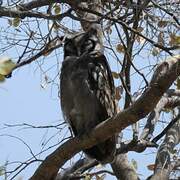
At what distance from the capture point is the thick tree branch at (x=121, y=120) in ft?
7.66

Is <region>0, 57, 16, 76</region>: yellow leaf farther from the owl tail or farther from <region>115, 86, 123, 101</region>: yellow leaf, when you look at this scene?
<region>115, 86, 123, 101</region>: yellow leaf

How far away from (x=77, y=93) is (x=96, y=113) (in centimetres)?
20

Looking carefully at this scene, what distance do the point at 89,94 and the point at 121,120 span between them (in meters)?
1.16

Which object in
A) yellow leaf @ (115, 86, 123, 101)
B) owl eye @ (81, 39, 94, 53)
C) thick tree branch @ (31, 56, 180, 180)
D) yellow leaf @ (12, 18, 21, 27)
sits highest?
yellow leaf @ (12, 18, 21, 27)

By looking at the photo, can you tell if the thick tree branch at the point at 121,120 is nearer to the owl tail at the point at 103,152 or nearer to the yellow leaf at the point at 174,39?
the owl tail at the point at 103,152

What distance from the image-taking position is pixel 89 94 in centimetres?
368

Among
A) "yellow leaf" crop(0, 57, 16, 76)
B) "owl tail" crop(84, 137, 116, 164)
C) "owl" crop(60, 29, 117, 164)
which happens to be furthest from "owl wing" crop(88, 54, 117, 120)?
"yellow leaf" crop(0, 57, 16, 76)

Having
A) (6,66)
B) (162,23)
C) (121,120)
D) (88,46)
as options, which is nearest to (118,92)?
(88,46)

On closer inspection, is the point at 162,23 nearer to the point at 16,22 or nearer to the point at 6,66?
the point at 16,22

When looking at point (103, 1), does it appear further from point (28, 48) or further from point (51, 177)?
point (51, 177)

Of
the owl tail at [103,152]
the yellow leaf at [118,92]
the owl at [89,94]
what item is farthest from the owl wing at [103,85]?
the yellow leaf at [118,92]

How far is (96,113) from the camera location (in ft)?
12.2

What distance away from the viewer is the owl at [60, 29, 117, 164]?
11.7ft

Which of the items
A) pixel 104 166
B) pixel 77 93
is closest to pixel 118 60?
pixel 77 93
